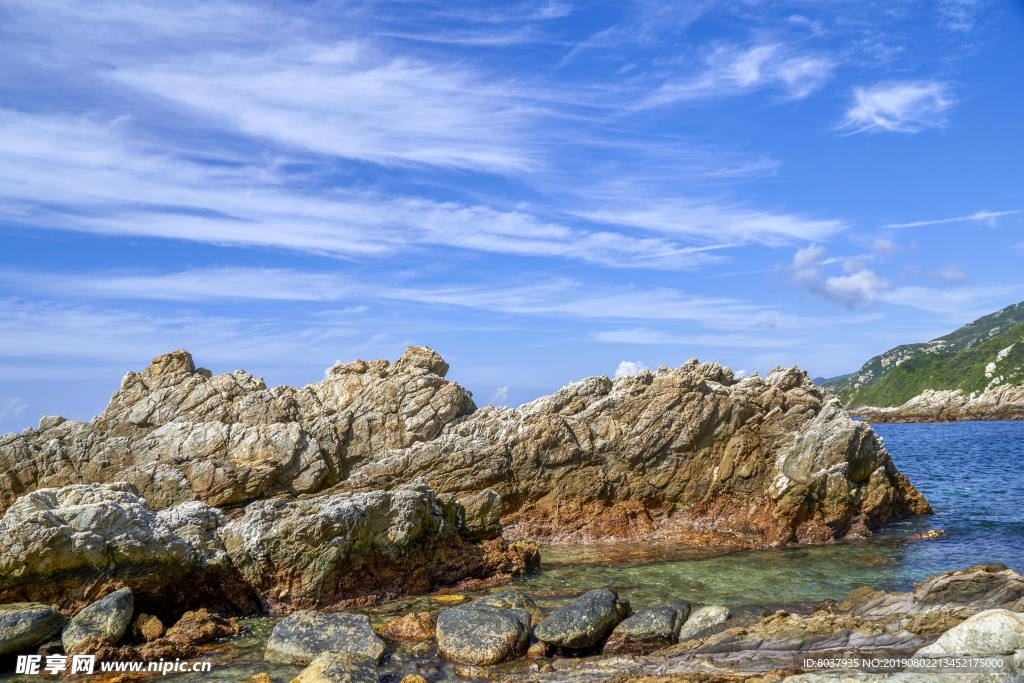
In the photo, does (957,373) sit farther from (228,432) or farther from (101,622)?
(101,622)

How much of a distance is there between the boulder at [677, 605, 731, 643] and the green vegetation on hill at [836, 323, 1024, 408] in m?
147

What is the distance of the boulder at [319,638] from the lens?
14023mm

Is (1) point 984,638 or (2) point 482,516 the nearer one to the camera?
(1) point 984,638

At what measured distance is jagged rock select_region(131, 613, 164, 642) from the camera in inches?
588

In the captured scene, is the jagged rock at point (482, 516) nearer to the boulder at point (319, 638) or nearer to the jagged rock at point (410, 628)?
the jagged rock at point (410, 628)

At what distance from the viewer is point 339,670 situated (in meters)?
12.3

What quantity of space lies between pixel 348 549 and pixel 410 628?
3.71 m

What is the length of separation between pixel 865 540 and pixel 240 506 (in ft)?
78.1

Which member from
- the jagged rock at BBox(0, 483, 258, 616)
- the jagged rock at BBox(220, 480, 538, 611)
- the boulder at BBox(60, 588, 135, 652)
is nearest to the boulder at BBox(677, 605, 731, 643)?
the jagged rock at BBox(220, 480, 538, 611)

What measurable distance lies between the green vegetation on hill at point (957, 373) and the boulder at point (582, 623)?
5838 inches

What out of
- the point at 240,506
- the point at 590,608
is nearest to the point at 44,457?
the point at 240,506

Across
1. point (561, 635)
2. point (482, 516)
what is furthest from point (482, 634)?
point (482, 516)

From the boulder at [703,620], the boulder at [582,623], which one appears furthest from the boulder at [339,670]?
the boulder at [703,620]

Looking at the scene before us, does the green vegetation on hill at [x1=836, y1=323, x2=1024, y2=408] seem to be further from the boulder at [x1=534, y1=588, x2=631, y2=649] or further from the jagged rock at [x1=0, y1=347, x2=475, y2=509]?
the boulder at [x1=534, y1=588, x2=631, y2=649]
